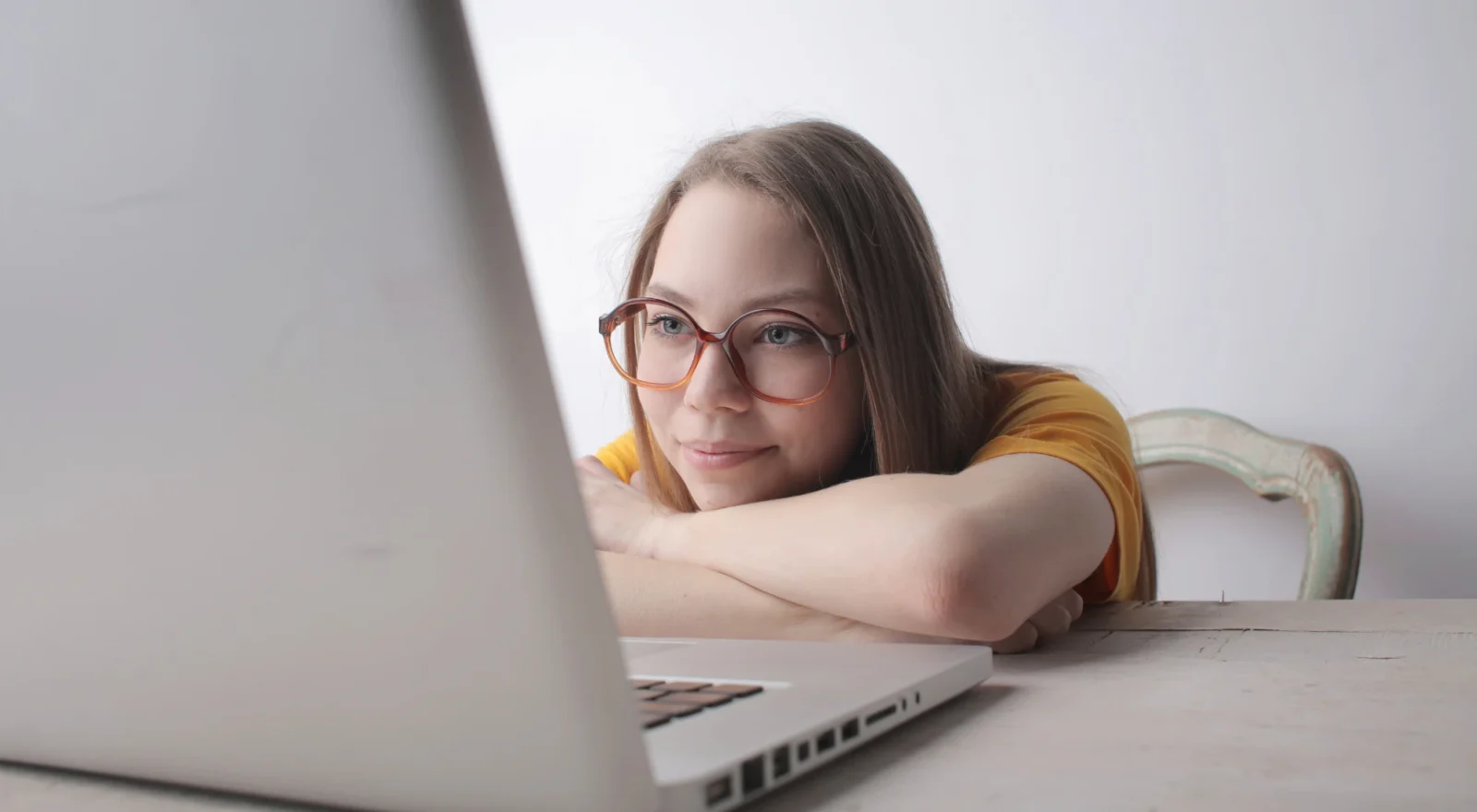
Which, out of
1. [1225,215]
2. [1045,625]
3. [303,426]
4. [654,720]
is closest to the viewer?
[303,426]

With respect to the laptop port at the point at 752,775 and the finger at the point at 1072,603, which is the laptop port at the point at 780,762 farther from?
the finger at the point at 1072,603

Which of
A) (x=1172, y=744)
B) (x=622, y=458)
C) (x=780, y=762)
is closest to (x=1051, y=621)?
(x=1172, y=744)

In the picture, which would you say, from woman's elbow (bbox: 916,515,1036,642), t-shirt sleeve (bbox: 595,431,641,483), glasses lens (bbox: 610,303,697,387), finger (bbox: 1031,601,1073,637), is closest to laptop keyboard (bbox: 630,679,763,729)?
woman's elbow (bbox: 916,515,1036,642)

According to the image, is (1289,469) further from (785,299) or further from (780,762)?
(780,762)

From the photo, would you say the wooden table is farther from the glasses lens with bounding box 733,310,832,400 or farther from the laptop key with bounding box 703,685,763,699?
the glasses lens with bounding box 733,310,832,400

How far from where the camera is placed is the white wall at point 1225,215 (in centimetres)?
156

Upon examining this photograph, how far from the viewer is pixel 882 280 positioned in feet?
3.24

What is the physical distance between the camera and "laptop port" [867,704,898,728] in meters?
0.40

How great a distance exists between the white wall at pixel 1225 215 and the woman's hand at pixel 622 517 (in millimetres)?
633

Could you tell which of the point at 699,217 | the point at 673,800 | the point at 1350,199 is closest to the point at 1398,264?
the point at 1350,199

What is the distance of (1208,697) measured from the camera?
1.57ft

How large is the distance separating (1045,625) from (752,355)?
387 millimetres

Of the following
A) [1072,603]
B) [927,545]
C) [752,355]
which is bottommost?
[1072,603]

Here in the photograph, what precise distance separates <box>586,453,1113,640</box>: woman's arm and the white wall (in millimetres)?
907
